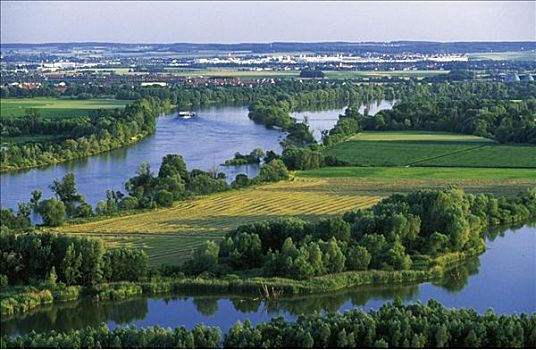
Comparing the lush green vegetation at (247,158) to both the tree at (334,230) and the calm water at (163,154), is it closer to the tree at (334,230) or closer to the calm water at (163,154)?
the calm water at (163,154)

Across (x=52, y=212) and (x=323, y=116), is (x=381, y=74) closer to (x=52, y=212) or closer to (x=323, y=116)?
(x=323, y=116)

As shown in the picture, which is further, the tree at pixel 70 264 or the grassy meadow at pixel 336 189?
the grassy meadow at pixel 336 189

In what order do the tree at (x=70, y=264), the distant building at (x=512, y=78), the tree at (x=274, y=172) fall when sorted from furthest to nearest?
the distant building at (x=512, y=78)
the tree at (x=274, y=172)
the tree at (x=70, y=264)

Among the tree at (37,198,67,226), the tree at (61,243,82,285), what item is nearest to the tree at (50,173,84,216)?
the tree at (37,198,67,226)

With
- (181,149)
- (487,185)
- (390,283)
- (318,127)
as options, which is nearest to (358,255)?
(390,283)

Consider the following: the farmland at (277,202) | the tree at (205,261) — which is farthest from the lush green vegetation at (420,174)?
the tree at (205,261)

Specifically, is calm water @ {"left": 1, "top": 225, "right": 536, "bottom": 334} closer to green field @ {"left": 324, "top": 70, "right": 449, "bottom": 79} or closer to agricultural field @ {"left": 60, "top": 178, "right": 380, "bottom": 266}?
agricultural field @ {"left": 60, "top": 178, "right": 380, "bottom": 266}
